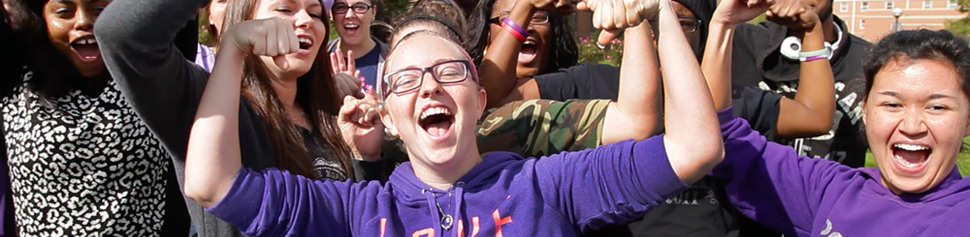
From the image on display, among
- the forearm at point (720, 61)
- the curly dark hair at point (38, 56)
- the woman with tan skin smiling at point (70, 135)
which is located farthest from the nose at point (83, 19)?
the forearm at point (720, 61)

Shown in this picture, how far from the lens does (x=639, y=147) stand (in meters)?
1.82

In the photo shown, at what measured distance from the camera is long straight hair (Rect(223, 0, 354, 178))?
2219mm

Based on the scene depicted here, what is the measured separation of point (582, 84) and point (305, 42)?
104 cm

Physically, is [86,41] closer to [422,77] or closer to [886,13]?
[422,77]

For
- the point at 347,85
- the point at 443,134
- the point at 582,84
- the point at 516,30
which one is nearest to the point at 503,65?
the point at 516,30

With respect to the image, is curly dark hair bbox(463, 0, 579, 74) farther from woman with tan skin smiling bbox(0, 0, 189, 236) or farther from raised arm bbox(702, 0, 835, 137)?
woman with tan skin smiling bbox(0, 0, 189, 236)

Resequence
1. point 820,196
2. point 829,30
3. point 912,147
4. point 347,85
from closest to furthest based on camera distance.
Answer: point 912,147, point 820,196, point 347,85, point 829,30

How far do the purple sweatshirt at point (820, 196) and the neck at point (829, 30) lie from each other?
113 centimetres

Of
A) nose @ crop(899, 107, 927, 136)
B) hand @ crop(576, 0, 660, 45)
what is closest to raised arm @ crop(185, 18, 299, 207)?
hand @ crop(576, 0, 660, 45)

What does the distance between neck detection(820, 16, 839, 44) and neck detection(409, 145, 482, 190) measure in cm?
188

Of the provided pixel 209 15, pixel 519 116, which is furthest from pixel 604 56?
pixel 519 116

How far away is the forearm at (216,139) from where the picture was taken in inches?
71.2

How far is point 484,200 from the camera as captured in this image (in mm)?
1933

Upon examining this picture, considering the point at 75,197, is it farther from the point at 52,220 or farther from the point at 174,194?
the point at 174,194
